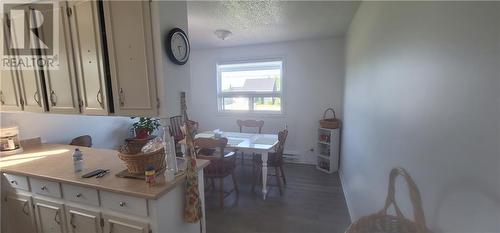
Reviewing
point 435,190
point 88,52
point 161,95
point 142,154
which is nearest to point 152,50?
point 161,95

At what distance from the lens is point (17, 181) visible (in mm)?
1890

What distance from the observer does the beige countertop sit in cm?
147

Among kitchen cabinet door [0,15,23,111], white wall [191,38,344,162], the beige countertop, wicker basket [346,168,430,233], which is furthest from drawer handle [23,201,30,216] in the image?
white wall [191,38,344,162]

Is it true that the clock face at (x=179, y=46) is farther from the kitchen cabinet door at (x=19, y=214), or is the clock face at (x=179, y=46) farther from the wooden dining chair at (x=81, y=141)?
the wooden dining chair at (x=81, y=141)

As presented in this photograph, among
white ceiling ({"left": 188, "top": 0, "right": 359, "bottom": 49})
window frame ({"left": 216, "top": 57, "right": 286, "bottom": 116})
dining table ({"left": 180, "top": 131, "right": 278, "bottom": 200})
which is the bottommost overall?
dining table ({"left": 180, "top": 131, "right": 278, "bottom": 200})

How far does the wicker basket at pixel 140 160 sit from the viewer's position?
5.28ft

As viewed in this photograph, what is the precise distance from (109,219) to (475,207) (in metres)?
1.86

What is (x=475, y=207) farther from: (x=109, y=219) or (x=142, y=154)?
(x=109, y=219)

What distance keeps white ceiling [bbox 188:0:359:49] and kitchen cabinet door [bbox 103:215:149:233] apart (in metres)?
1.99

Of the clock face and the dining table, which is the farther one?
the dining table

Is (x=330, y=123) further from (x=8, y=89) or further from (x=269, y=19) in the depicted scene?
(x=8, y=89)

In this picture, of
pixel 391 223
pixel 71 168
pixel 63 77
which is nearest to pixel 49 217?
pixel 71 168

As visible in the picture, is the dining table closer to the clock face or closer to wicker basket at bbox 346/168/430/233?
the clock face

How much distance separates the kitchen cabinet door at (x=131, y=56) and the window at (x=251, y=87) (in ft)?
10.7
